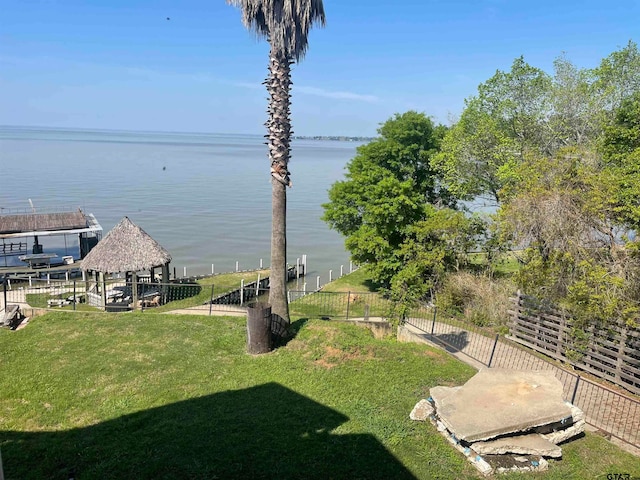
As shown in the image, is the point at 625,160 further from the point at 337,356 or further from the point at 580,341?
the point at 337,356

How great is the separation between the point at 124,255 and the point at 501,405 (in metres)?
18.9

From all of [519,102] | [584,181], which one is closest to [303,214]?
[519,102]

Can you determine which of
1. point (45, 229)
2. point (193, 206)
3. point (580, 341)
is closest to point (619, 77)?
point (580, 341)

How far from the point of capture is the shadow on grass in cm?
772

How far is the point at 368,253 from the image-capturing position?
28.4 m

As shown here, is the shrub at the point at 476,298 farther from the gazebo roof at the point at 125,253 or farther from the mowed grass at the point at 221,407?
the gazebo roof at the point at 125,253

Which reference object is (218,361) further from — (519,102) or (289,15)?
(519,102)

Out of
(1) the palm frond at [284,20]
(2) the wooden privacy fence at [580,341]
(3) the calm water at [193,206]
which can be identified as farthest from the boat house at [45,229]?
(2) the wooden privacy fence at [580,341]

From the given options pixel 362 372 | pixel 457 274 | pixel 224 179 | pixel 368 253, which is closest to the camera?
pixel 362 372

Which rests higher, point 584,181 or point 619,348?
point 584,181

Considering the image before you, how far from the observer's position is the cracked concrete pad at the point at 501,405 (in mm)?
8164

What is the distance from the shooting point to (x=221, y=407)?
10.0 meters

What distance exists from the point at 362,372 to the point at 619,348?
6.76 meters

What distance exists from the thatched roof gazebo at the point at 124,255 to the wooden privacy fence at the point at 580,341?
54.0ft
